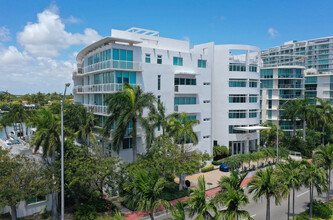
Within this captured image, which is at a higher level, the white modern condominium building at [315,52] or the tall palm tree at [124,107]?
the white modern condominium building at [315,52]

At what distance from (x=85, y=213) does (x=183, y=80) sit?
21999mm

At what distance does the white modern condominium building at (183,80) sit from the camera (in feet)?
98.9

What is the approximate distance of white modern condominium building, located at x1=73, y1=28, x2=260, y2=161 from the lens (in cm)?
3016

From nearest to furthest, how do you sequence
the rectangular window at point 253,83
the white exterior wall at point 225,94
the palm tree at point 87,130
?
1. the palm tree at point 87,130
2. the white exterior wall at point 225,94
3. the rectangular window at point 253,83

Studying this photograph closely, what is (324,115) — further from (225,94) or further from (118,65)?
(118,65)

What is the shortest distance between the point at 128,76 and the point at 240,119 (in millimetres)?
21782

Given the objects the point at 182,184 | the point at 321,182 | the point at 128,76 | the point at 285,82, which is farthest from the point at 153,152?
the point at 285,82

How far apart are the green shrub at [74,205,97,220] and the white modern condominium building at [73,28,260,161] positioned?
27.6 feet

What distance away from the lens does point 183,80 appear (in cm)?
3612

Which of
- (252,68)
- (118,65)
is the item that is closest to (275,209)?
(118,65)

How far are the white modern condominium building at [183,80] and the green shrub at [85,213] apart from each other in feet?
27.6

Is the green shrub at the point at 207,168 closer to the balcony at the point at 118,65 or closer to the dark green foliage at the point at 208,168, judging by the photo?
the dark green foliage at the point at 208,168

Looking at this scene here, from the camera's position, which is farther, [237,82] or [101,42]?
[237,82]

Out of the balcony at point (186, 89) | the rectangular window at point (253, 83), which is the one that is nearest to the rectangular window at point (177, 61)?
the balcony at point (186, 89)
